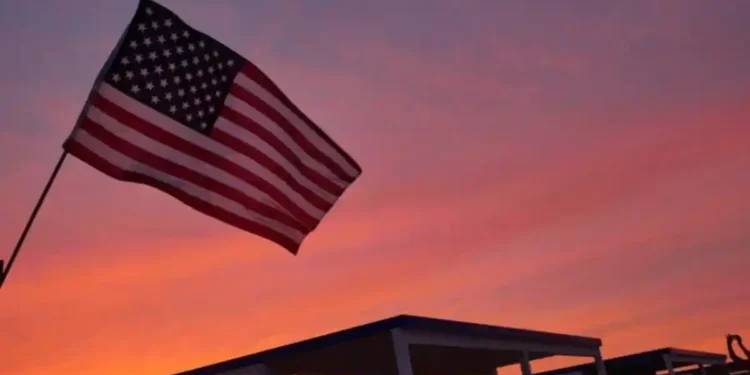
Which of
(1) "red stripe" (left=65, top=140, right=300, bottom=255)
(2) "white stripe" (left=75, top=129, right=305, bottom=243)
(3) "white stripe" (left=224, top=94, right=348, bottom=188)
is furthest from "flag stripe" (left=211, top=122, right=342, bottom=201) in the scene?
(1) "red stripe" (left=65, top=140, right=300, bottom=255)

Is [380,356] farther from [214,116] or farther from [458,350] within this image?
[214,116]

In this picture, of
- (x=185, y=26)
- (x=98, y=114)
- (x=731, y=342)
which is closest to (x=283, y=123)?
(x=185, y=26)

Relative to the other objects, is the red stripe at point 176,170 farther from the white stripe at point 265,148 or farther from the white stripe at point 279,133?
the white stripe at point 279,133

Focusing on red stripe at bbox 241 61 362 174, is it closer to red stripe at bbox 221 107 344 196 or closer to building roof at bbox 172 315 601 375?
red stripe at bbox 221 107 344 196

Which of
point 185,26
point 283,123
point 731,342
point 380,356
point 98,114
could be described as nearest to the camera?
point 98,114

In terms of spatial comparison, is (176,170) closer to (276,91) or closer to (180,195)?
(180,195)

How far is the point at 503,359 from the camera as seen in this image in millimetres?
24250

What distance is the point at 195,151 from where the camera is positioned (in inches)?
396

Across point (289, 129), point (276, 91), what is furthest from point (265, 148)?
point (276, 91)

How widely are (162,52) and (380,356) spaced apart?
11.4m

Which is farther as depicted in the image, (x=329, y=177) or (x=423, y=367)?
(x=423, y=367)

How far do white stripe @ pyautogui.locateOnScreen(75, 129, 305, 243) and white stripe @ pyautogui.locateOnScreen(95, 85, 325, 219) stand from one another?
21 centimetres

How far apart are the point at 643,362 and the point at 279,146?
21.0 meters

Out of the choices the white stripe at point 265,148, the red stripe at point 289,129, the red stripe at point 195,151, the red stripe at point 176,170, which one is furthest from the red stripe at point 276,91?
the red stripe at point 176,170
